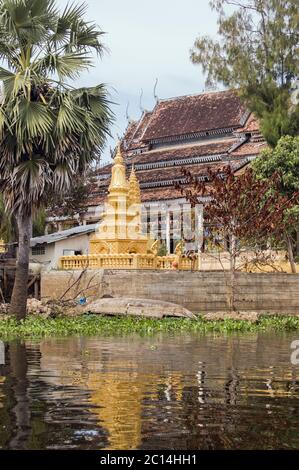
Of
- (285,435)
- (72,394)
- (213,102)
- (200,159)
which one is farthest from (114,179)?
(285,435)

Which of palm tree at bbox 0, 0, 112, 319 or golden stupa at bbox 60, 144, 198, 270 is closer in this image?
palm tree at bbox 0, 0, 112, 319

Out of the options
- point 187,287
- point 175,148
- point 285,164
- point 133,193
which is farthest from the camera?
point 175,148

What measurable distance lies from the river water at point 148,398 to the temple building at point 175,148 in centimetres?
2599

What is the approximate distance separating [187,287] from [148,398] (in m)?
18.2

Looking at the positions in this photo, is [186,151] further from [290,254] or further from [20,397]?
[20,397]

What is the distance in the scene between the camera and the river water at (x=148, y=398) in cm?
676

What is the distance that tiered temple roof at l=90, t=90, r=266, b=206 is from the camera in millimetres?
43844

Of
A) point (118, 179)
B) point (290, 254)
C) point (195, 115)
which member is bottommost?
point (290, 254)

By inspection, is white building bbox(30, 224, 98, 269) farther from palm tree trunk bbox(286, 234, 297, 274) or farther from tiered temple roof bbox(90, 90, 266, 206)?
palm tree trunk bbox(286, 234, 297, 274)

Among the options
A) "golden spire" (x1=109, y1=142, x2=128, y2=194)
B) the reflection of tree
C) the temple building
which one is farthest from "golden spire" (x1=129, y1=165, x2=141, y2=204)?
the reflection of tree

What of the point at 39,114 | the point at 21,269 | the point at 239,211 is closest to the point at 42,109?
the point at 39,114

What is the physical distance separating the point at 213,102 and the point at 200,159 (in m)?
6.01

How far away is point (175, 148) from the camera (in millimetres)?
48812
